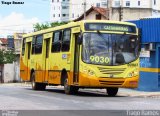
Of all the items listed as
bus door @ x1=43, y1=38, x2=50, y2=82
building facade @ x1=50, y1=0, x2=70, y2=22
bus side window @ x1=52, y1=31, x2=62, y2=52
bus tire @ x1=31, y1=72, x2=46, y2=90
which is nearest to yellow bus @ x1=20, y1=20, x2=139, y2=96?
bus side window @ x1=52, y1=31, x2=62, y2=52

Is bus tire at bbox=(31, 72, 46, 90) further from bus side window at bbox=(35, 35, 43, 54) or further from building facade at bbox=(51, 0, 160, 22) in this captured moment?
building facade at bbox=(51, 0, 160, 22)

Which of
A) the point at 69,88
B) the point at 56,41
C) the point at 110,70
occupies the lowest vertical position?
the point at 69,88

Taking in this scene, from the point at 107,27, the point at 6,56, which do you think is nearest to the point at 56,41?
the point at 107,27

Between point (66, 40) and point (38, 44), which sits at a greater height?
point (66, 40)

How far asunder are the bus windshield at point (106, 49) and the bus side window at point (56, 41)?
11.7 ft

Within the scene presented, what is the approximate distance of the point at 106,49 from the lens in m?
24.3

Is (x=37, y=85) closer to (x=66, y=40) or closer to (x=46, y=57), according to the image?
(x=46, y=57)

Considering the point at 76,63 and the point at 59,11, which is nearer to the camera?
the point at 76,63

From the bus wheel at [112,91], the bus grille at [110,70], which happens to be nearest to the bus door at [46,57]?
the bus wheel at [112,91]

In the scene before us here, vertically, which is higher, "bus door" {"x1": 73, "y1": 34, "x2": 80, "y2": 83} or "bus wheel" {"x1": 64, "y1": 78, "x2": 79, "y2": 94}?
"bus door" {"x1": 73, "y1": 34, "x2": 80, "y2": 83}

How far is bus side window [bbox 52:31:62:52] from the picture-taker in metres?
27.7

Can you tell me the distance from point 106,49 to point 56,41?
453 centimetres

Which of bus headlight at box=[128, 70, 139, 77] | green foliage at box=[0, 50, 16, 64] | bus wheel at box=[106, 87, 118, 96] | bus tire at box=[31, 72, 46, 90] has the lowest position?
green foliage at box=[0, 50, 16, 64]

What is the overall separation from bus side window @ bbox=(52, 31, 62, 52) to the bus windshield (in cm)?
357
